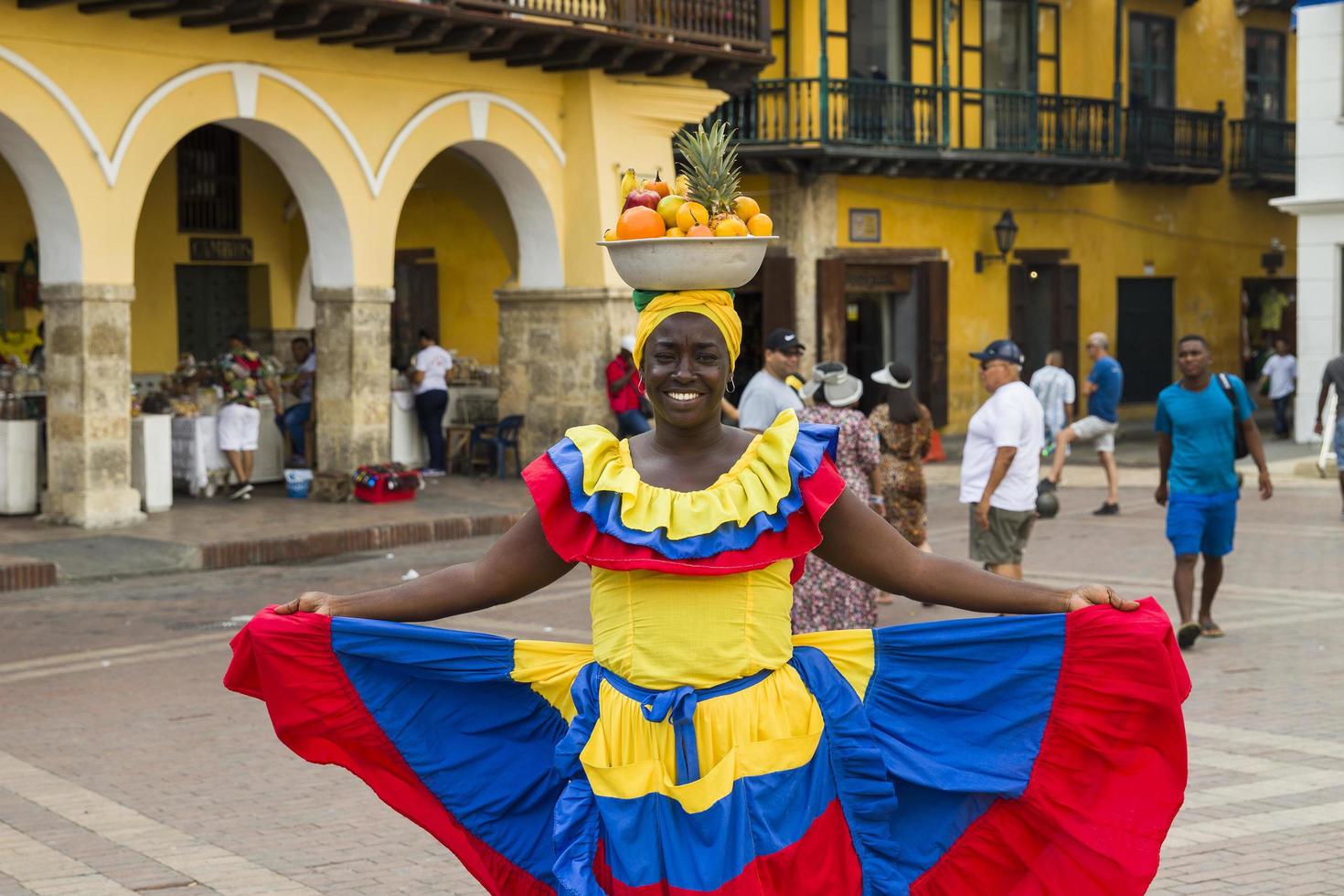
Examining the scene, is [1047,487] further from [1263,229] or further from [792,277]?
[1263,229]

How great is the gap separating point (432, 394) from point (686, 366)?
1644 centimetres

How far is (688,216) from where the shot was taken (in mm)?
4043

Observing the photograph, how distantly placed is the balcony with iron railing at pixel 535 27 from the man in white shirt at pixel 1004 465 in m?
8.20

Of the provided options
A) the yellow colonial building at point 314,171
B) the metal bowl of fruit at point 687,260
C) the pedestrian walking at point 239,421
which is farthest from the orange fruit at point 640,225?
the pedestrian walking at point 239,421

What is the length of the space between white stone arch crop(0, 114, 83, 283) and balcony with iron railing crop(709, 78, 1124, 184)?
11.1 meters

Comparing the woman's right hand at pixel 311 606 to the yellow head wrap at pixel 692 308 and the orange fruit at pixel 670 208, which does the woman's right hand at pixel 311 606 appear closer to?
the yellow head wrap at pixel 692 308

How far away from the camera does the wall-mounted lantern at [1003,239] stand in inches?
1094

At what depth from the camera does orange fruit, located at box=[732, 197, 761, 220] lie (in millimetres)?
4156

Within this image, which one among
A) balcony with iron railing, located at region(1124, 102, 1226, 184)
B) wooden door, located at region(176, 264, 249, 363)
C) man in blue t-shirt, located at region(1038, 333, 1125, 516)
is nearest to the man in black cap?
man in blue t-shirt, located at region(1038, 333, 1125, 516)

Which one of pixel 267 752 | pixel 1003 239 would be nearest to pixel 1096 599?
pixel 267 752

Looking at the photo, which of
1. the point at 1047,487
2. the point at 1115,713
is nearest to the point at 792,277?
the point at 1047,487

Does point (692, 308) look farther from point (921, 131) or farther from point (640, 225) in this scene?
point (921, 131)

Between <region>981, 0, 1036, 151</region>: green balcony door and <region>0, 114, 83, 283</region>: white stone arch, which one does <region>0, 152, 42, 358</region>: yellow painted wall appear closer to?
<region>0, 114, 83, 283</region>: white stone arch

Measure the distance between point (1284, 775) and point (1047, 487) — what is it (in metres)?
10.2
